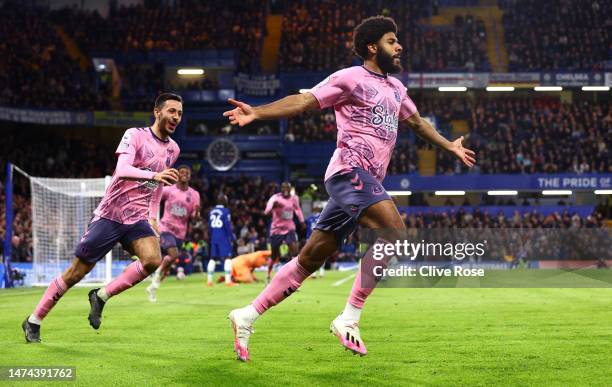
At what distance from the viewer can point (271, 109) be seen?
650 cm

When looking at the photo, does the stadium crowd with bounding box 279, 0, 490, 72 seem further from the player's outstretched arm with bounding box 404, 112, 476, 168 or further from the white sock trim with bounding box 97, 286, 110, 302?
the player's outstretched arm with bounding box 404, 112, 476, 168

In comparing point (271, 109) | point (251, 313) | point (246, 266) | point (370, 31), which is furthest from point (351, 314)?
point (246, 266)

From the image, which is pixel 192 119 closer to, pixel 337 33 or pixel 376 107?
pixel 337 33

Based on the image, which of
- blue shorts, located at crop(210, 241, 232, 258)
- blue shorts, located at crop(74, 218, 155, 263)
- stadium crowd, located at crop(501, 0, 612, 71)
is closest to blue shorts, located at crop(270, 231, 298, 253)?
blue shorts, located at crop(210, 241, 232, 258)

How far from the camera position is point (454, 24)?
51250mm

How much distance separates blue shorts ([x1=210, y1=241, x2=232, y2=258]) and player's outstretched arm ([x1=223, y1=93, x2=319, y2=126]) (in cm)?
1726

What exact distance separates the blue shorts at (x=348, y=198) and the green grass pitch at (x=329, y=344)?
1.12 m

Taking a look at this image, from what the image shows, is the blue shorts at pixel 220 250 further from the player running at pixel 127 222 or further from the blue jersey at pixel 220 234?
the player running at pixel 127 222

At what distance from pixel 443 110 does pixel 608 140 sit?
8.54 metres

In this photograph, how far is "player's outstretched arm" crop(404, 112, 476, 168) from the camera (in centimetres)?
777

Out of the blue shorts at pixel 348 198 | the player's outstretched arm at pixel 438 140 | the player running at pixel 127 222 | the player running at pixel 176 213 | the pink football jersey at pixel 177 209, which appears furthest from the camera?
the pink football jersey at pixel 177 209

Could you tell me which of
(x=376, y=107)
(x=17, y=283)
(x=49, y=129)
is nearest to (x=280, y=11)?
(x=49, y=129)

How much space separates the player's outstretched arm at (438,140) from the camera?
25.5 feet

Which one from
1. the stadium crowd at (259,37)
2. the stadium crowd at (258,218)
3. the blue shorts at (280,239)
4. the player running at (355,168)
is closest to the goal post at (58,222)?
the blue shorts at (280,239)
